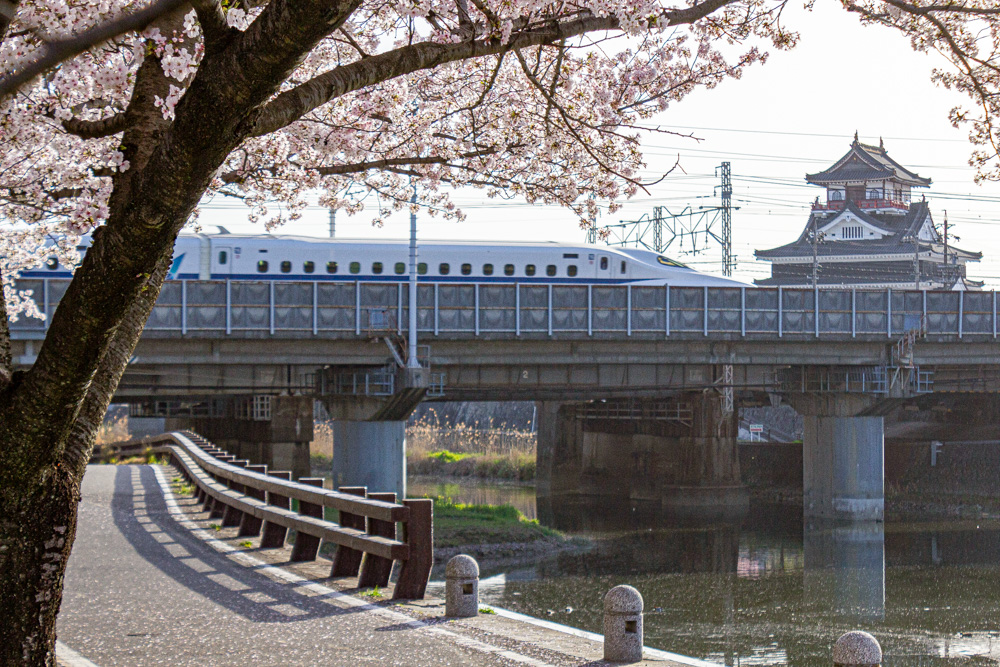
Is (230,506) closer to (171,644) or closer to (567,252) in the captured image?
(171,644)

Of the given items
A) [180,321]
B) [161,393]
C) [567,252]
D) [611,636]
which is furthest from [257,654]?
[161,393]

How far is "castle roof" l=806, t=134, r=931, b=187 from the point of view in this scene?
80.4m

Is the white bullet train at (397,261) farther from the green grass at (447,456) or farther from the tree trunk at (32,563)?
the tree trunk at (32,563)

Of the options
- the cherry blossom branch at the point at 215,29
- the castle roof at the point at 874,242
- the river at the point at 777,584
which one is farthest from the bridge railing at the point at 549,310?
the castle roof at the point at 874,242

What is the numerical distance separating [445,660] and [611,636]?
1125 millimetres

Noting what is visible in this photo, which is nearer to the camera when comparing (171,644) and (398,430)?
(171,644)

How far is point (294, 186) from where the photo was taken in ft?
43.9

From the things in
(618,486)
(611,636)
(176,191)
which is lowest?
(618,486)

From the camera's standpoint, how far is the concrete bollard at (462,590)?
9.04 meters

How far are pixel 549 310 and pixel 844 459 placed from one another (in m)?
13.6

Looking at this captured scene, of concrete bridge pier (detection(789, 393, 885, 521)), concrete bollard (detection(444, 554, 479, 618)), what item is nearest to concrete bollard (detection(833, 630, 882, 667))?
concrete bollard (detection(444, 554, 479, 618))

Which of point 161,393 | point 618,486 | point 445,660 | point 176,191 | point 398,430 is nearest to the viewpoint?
point 176,191

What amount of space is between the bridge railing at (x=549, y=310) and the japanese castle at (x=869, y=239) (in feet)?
108

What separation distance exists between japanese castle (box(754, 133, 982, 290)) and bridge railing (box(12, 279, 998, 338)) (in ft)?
108
